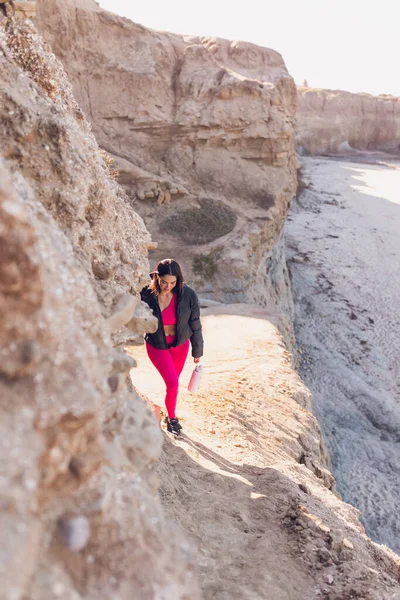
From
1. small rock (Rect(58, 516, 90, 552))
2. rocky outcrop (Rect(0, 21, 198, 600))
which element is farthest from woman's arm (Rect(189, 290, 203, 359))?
small rock (Rect(58, 516, 90, 552))

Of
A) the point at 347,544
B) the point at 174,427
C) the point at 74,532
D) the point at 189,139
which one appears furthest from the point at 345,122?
Result: the point at 74,532

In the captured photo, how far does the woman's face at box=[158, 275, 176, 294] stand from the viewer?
3.79 meters

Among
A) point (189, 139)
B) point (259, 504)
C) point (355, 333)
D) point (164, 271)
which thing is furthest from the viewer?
point (189, 139)

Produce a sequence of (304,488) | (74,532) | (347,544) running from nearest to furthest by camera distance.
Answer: (74,532), (347,544), (304,488)

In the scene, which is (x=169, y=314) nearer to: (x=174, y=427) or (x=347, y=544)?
(x=174, y=427)

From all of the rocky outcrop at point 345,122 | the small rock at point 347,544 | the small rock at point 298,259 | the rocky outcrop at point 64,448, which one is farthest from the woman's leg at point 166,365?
the rocky outcrop at point 345,122

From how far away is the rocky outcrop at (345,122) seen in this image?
1521 inches

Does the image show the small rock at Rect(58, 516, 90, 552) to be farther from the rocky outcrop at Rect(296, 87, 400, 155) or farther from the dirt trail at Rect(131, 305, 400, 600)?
the rocky outcrop at Rect(296, 87, 400, 155)

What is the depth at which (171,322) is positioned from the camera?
162 inches

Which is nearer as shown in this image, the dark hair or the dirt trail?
the dirt trail

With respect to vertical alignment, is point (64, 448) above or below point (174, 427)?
above

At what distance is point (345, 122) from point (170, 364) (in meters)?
39.7

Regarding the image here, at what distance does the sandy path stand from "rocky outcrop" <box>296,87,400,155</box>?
1443cm

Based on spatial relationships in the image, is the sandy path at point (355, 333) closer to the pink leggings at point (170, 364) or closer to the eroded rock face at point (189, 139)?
the eroded rock face at point (189, 139)
